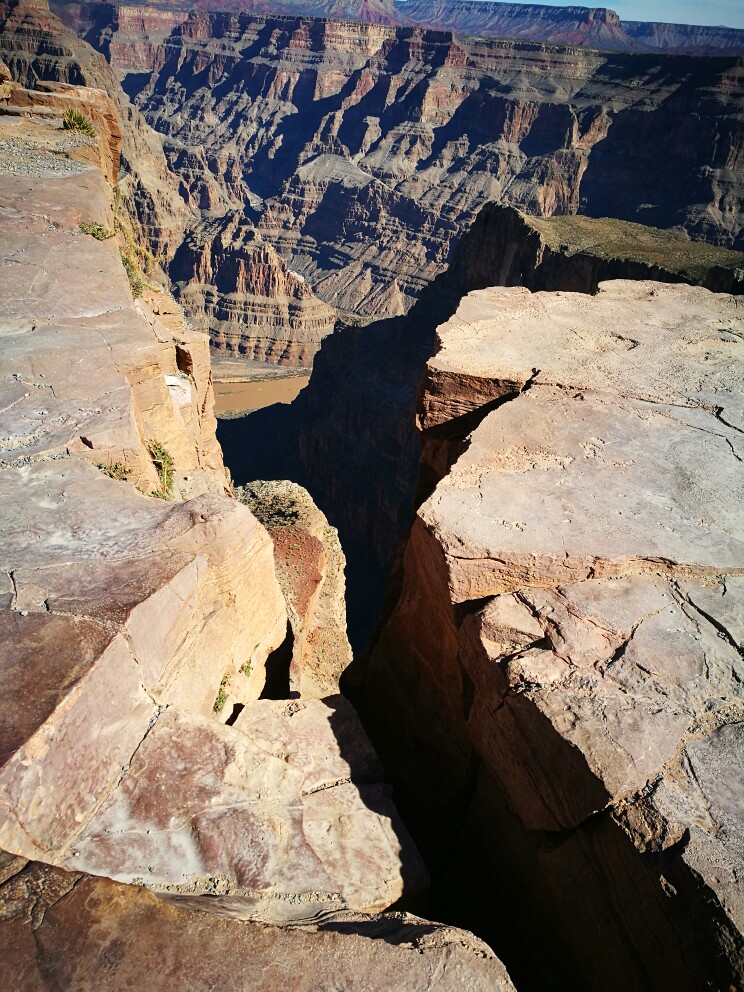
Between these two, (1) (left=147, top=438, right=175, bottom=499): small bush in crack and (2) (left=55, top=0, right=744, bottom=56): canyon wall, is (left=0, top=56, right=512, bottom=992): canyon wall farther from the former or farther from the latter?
(2) (left=55, top=0, right=744, bottom=56): canyon wall

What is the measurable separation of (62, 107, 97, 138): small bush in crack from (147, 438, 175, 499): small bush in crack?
6562 mm

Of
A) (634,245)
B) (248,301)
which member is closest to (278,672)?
(634,245)

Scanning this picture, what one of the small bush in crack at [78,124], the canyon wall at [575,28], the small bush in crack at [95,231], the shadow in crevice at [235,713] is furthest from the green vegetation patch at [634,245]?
the canyon wall at [575,28]

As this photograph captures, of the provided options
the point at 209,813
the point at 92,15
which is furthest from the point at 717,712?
the point at 92,15

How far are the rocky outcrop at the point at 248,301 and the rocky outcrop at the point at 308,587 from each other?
1585 inches

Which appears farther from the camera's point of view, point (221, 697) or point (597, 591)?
point (221, 697)

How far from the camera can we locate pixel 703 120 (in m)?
59.3

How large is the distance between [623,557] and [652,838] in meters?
1.43

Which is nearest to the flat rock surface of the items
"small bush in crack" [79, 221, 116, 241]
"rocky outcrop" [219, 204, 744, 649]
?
"small bush in crack" [79, 221, 116, 241]

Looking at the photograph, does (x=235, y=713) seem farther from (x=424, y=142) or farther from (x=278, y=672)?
(x=424, y=142)

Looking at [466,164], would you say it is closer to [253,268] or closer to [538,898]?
[253,268]

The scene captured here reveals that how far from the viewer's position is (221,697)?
3.99 metres

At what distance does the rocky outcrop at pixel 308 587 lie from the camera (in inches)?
288

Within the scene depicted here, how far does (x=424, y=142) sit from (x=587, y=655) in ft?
293
